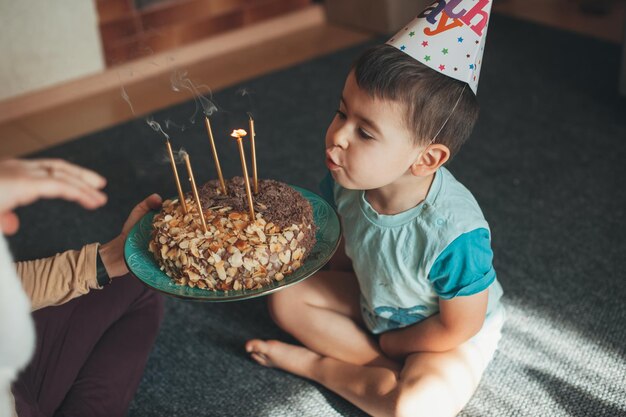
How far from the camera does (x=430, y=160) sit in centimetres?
95

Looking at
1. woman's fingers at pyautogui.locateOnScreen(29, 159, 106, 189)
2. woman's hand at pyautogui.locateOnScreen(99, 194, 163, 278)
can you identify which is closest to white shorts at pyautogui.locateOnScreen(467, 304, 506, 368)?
woman's hand at pyautogui.locateOnScreen(99, 194, 163, 278)

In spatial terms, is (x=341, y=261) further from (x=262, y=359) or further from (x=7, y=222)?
(x=7, y=222)

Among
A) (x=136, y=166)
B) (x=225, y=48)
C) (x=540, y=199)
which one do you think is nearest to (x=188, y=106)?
(x=136, y=166)

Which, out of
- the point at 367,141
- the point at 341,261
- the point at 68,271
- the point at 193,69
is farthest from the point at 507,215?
the point at 193,69

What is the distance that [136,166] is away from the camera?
177 cm

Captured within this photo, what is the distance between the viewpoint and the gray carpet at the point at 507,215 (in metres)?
1.12

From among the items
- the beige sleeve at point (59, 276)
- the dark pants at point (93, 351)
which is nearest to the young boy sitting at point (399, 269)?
the dark pants at point (93, 351)

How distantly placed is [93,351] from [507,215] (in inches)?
35.3

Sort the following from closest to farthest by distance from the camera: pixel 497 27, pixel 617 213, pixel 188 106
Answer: pixel 617 213
pixel 188 106
pixel 497 27

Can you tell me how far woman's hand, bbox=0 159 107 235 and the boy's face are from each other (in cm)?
43

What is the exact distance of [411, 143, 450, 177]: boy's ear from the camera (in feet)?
3.07

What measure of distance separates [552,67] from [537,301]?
1.12 meters

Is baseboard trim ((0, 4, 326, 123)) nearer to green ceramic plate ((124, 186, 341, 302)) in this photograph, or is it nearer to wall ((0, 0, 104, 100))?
wall ((0, 0, 104, 100))

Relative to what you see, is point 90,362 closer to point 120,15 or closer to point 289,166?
point 289,166
